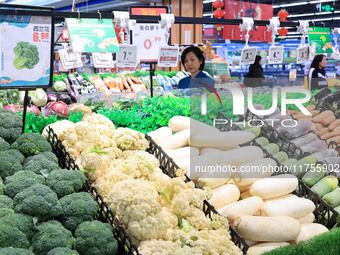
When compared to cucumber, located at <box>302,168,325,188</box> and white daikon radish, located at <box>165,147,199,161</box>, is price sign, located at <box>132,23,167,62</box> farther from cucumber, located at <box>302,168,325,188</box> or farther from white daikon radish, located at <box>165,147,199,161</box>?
cucumber, located at <box>302,168,325,188</box>

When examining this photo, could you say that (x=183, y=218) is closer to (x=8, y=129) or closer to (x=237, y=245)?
(x=237, y=245)

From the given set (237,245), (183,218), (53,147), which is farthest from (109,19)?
(237,245)

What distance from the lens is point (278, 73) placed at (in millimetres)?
22000

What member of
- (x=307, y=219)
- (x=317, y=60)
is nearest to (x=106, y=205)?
(x=307, y=219)

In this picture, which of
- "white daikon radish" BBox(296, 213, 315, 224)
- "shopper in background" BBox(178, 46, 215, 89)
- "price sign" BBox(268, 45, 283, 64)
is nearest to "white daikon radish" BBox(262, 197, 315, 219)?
"white daikon radish" BBox(296, 213, 315, 224)

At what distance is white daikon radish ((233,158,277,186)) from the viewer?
2.50 meters

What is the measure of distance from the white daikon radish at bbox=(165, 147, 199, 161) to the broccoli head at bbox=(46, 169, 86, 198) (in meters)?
0.76

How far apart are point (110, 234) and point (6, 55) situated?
136cm

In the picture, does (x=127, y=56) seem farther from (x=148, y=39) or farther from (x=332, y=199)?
(x=332, y=199)

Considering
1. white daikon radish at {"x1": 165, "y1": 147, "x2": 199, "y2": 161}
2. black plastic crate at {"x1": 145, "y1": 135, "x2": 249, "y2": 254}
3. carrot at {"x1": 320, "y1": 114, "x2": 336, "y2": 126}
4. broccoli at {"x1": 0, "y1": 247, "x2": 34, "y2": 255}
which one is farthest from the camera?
carrot at {"x1": 320, "y1": 114, "x2": 336, "y2": 126}

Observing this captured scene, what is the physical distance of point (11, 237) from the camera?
166 centimetres

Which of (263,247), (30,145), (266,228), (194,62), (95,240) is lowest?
(263,247)

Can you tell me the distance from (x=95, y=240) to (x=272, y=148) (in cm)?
160

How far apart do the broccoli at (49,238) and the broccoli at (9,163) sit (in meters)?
0.55
